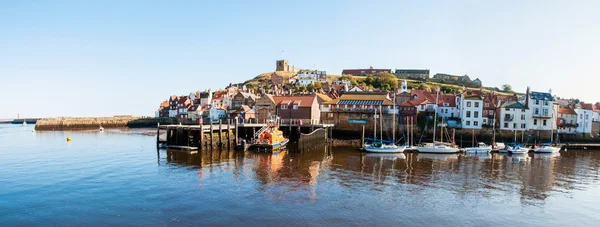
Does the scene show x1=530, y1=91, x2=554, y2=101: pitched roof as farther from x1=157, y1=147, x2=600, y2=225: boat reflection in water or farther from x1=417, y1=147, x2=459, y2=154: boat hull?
x1=417, y1=147, x2=459, y2=154: boat hull

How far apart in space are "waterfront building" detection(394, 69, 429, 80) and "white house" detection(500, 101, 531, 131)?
291 feet

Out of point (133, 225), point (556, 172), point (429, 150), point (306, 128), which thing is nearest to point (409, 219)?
point (133, 225)

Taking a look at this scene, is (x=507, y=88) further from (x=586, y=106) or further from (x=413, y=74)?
(x=586, y=106)

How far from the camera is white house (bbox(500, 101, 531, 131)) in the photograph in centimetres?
6194

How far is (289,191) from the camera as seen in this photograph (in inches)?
1037

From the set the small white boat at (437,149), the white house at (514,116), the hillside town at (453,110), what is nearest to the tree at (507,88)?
the hillside town at (453,110)

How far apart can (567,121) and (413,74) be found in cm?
8870

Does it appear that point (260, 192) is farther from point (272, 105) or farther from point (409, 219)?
point (272, 105)

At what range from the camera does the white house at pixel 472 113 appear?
63.0 meters

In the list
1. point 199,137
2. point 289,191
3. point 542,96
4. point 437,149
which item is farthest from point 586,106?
point 199,137

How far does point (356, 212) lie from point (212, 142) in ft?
100

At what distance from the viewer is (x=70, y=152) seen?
46094mm

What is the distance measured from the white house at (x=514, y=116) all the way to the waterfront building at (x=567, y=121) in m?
7.80

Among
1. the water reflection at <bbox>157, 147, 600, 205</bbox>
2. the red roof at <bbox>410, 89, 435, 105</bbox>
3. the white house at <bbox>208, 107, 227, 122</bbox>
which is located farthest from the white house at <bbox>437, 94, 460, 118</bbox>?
the white house at <bbox>208, 107, 227, 122</bbox>
